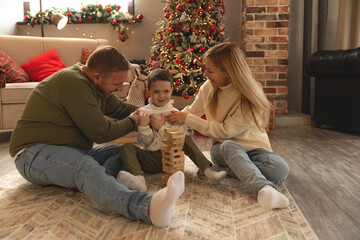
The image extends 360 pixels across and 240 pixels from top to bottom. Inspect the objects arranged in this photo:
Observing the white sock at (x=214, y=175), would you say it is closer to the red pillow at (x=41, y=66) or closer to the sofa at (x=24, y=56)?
the sofa at (x=24, y=56)

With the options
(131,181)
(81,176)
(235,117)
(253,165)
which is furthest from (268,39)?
(81,176)

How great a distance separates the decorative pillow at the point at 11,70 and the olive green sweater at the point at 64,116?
2.11 m

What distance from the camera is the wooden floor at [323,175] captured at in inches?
47.6

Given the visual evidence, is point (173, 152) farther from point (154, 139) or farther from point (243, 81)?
point (243, 81)

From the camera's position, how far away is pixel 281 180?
1620 millimetres

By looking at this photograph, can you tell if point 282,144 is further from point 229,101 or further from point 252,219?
point 252,219

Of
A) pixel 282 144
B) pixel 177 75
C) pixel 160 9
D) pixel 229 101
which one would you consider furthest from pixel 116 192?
pixel 160 9

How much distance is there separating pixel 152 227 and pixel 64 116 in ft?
2.17

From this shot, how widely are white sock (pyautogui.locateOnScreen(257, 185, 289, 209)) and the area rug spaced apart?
0.02 meters

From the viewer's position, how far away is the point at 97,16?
488cm

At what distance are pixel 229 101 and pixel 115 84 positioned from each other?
595mm

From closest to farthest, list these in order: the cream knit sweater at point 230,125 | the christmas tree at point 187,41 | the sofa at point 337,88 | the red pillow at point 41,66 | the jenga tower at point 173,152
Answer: the jenga tower at point 173,152
the cream knit sweater at point 230,125
the sofa at point 337,88
the christmas tree at point 187,41
the red pillow at point 41,66

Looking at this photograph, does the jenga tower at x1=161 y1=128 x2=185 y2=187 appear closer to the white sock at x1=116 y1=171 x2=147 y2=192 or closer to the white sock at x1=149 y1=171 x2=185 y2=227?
the white sock at x1=116 y1=171 x2=147 y2=192

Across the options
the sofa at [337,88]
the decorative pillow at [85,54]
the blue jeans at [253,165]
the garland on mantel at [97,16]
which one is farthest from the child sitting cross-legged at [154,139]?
the garland on mantel at [97,16]
